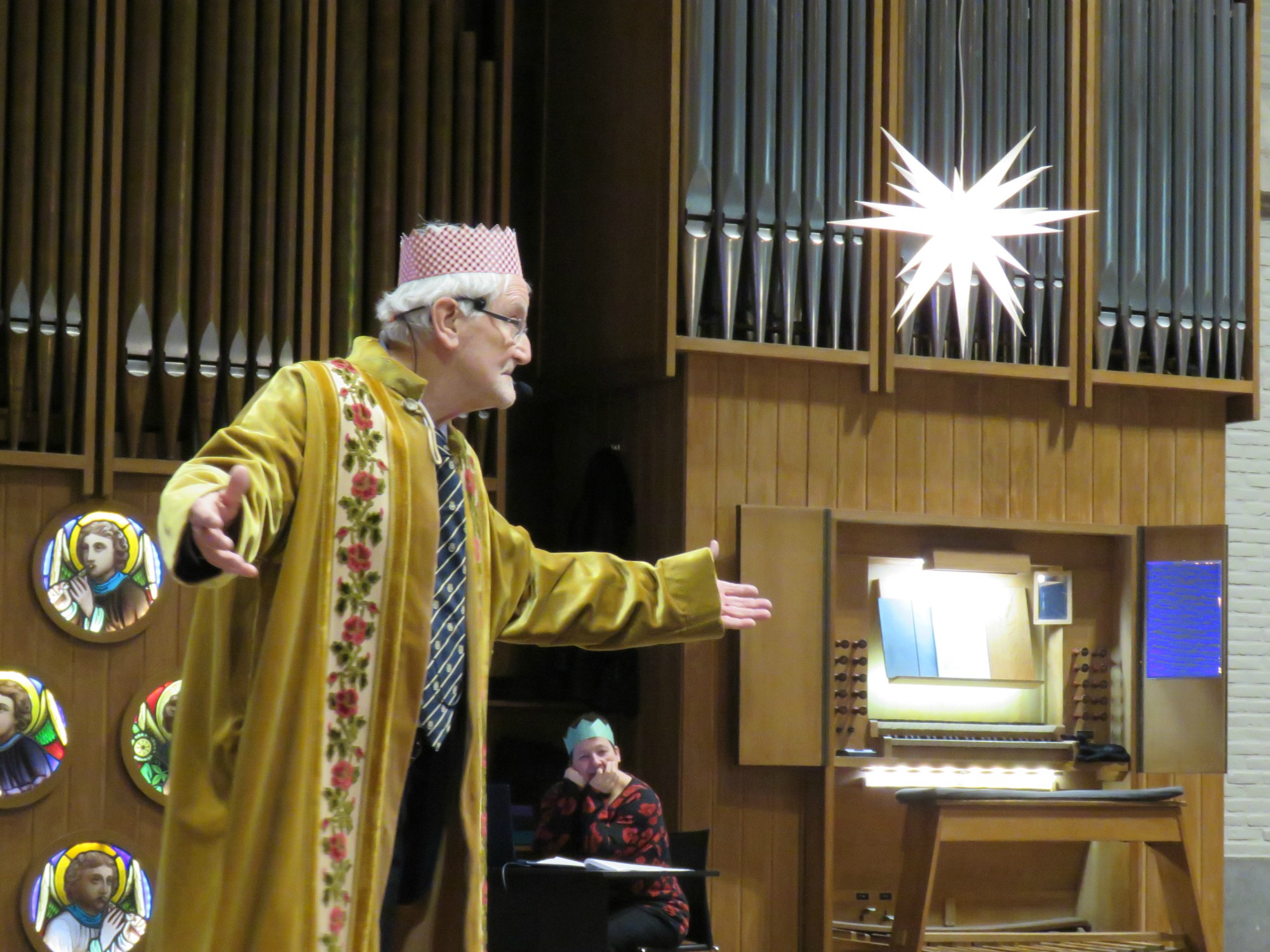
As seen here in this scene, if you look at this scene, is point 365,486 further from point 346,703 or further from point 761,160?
point 761,160

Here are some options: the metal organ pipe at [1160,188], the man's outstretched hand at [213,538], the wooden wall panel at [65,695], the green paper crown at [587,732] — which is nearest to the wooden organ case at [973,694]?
the green paper crown at [587,732]

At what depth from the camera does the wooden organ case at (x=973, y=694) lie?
7.28 metres

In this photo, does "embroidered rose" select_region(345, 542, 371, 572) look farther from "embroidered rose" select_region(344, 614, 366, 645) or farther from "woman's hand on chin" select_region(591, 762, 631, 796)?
"woman's hand on chin" select_region(591, 762, 631, 796)

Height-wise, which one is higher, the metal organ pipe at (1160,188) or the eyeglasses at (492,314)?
the metal organ pipe at (1160,188)

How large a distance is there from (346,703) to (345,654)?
0.28 feet

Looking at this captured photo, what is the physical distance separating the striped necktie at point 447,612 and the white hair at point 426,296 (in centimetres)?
25

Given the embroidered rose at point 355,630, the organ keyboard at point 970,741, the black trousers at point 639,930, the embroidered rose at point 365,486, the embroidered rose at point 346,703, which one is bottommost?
the black trousers at point 639,930

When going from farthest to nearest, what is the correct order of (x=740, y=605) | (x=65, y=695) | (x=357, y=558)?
(x=65, y=695), (x=740, y=605), (x=357, y=558)

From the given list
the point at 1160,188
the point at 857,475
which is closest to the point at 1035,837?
the point at 857,475

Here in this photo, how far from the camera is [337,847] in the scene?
3.13 metres

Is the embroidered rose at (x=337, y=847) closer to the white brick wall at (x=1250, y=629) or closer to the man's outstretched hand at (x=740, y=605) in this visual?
the man's outstretched hand at (x=740, y=605)

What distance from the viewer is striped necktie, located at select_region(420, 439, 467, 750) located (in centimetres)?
336

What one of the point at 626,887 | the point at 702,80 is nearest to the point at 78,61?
the point at 702,80

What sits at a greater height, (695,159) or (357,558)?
(695,159)
